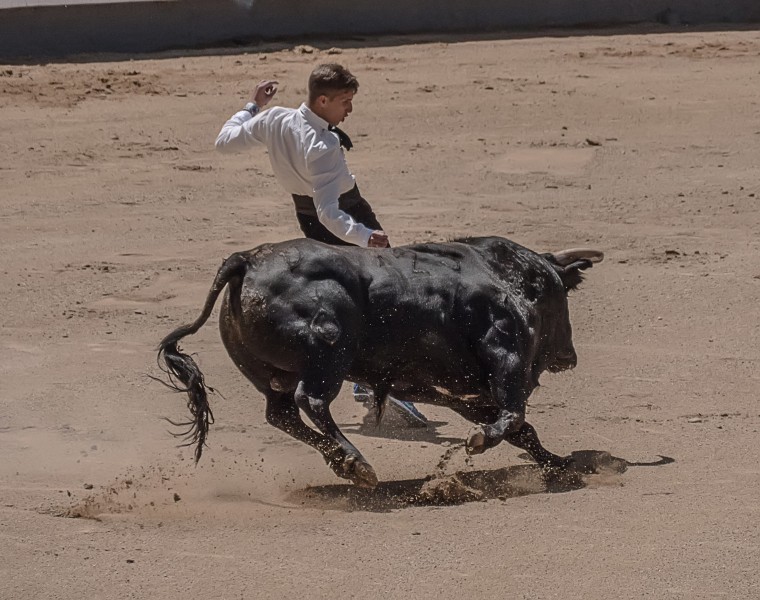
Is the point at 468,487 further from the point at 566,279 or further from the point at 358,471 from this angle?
the point at 566,279

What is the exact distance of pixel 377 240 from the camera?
6.40 meters

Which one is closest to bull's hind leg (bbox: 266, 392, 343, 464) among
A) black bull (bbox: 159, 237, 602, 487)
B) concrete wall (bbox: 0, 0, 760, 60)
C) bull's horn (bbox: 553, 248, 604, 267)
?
black bull (bbox: 159, 237, 602, 487)

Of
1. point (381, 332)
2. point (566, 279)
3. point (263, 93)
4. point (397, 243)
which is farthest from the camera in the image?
point (397, 243)

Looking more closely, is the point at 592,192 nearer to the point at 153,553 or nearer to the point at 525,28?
the point at 525,28

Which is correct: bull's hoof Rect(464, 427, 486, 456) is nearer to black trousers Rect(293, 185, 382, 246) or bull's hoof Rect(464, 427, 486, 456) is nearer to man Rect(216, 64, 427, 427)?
man Rect(216, 64, 427, 427)

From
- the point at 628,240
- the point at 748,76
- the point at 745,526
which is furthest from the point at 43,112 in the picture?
the point at 745,526

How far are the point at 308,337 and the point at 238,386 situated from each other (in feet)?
6.20

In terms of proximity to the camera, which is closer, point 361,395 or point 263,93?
point 263,93

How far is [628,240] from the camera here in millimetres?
10203

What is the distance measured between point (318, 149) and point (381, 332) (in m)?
0.92

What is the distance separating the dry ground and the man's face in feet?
4.93

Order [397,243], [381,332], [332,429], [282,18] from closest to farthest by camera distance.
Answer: [332,429], [381,332], [397,243], [282,18]

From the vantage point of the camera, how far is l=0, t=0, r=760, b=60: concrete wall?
1457 cm

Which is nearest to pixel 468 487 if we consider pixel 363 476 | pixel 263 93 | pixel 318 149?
pixel 363 476
